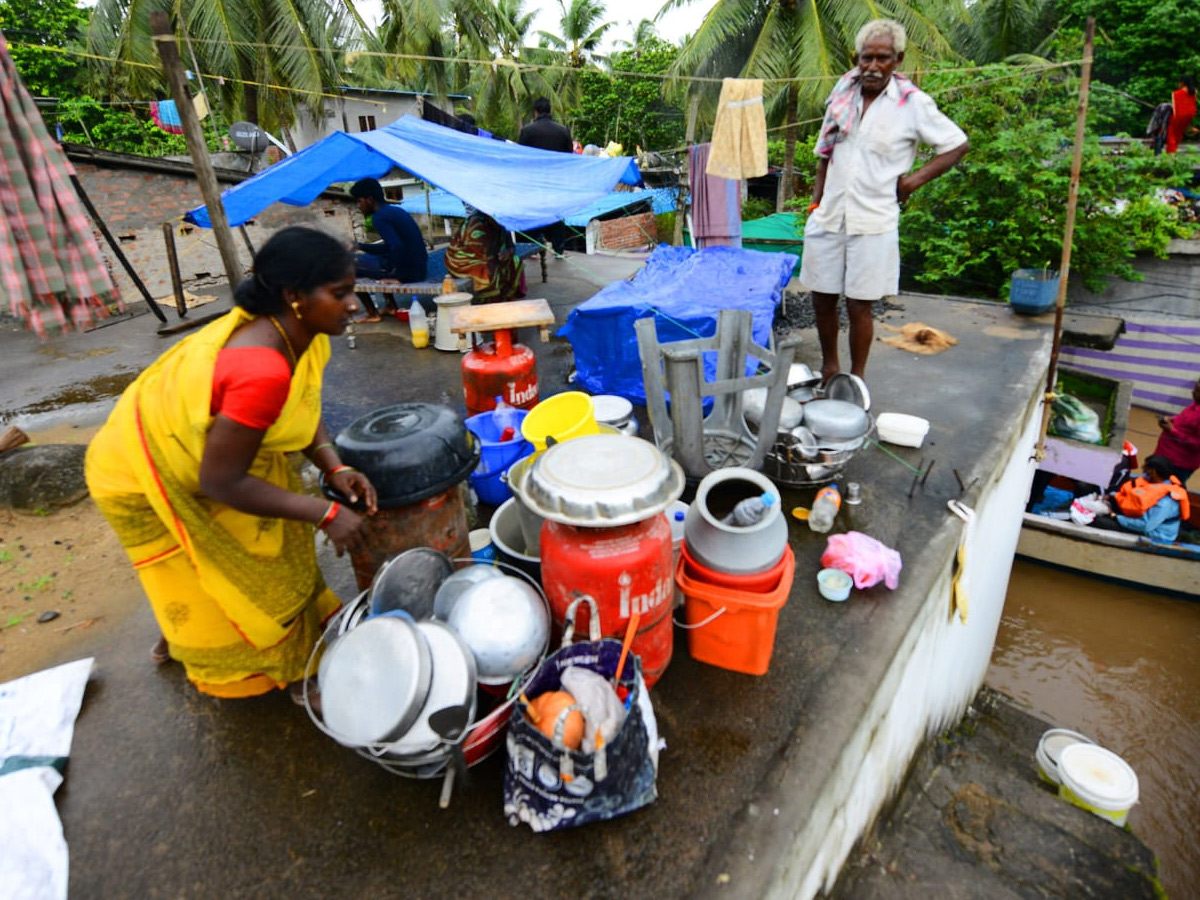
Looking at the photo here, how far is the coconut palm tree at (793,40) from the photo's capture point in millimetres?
12891

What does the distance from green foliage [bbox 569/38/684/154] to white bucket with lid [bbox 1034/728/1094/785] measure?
2332cm

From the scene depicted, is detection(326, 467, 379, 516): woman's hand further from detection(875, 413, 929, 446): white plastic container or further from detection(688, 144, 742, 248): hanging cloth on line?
detection(688, 144, 742, 248): hanging cloth on line

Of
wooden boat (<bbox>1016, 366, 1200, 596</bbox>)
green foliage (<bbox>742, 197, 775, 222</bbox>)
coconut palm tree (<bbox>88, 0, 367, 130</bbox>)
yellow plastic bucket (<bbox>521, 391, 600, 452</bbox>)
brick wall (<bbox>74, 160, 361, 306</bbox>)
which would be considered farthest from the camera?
green foliage (<bbox>742, 197, 775, 222</bbox>)

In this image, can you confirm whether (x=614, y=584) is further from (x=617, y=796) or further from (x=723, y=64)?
(x=723, y=64)

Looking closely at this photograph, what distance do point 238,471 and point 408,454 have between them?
23.1 inches

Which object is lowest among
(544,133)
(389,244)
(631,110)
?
(389,244)

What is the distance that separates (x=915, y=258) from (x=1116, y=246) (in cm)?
286

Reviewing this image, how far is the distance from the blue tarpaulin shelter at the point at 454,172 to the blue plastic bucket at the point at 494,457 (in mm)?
2518

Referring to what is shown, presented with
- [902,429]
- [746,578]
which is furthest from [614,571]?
[902,429]

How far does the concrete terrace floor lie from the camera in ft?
5.54

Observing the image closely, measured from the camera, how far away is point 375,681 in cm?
168

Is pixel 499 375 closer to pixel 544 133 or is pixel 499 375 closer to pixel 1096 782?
pixel 1096 782

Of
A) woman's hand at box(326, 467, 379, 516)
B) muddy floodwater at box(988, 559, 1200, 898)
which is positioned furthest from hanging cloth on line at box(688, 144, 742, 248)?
woman's hand at box(326, 467, 379, 516)

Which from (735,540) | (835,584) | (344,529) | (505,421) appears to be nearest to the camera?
(344,529)
